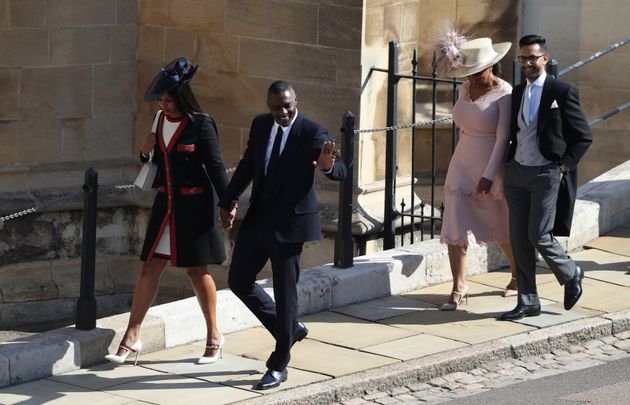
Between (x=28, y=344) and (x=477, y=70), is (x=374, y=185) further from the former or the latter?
(x=28, y=344)

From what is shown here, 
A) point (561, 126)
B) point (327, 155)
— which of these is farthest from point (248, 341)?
point (561, 126)

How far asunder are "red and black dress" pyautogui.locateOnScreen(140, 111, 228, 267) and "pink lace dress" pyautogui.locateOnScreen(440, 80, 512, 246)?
1.82m

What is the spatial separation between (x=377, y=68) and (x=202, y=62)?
5.19ft

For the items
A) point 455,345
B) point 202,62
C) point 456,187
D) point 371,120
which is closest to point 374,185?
point 371,120

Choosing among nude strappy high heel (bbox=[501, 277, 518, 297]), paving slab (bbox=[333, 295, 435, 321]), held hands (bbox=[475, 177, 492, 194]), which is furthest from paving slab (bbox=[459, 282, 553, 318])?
held hands (bbox=[475, 177, 492, 194])

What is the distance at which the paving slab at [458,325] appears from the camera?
882cm

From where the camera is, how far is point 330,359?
832 cm

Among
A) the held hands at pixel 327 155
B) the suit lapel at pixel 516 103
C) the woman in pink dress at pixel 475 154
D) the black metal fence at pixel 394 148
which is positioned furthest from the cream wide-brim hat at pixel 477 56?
the held hands at pixel 327 155

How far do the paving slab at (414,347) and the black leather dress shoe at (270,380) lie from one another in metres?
0.87

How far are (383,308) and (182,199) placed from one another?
1.88 metres

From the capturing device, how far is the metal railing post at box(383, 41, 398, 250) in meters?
11.1

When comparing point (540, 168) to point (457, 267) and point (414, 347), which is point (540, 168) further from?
point (414, 347)

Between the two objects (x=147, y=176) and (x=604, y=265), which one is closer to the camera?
(x=147, y=176)

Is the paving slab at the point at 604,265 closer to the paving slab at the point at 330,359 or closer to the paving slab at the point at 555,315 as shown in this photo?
the paving slab at the point at 555,315
